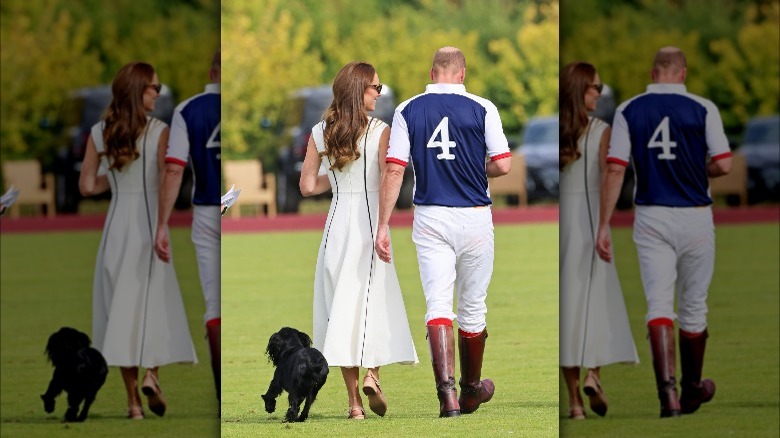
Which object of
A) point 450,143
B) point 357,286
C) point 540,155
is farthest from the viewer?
point 540,155

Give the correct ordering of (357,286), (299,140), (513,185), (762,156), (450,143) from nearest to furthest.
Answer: (450,143), (357,286), (299,140), (513,185), (762,156)

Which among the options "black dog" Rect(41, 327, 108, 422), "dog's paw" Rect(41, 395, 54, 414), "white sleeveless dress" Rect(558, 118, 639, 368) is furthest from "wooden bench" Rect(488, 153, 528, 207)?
"dog's paw" Rect(41, 395, 54, 414)

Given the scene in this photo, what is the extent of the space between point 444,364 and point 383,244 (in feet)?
2.12

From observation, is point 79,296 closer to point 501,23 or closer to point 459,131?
point 459,131

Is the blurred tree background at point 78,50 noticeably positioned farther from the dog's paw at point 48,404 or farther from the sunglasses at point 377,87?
the dog's paw at point 48,404

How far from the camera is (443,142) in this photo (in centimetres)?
692

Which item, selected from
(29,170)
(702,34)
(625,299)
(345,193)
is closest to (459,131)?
(345,193)

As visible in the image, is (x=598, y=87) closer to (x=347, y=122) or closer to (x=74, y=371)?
(x=347, y=122)

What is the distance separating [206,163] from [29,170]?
1.44 metres

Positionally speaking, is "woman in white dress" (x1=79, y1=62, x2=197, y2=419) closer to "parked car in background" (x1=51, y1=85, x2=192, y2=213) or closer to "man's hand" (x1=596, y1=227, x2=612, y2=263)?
"parked car in background" (x1=51, y1=85, x2=192, y2=213)

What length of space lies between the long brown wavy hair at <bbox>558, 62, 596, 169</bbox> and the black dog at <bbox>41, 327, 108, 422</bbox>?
8.18 feet

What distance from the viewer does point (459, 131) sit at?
22.7 ft

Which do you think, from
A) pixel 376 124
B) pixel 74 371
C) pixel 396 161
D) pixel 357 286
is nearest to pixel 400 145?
pixel 396 161

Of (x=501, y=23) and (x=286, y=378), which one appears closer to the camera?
(x=286, y=378)
